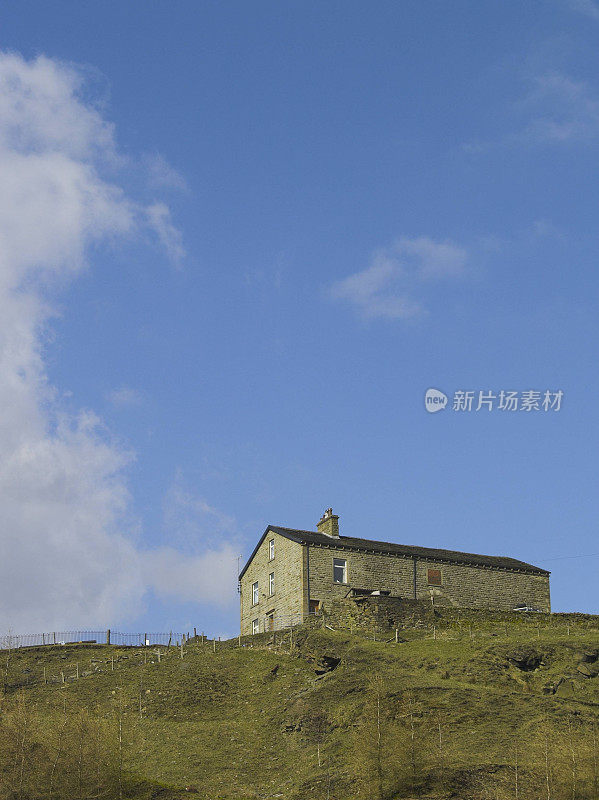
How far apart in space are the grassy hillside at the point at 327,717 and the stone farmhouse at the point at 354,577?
552 cm

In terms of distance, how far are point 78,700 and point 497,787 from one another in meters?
26.4

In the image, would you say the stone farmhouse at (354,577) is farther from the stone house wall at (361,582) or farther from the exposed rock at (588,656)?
the exposed rock at (588,656)

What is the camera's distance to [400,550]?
70250 millimetres

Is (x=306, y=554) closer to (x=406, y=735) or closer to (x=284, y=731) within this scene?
(x=284, y=731)

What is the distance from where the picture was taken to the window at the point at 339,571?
2630 inches

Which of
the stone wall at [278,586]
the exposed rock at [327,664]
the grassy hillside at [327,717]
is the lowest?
the grassy hillside at [327,717]

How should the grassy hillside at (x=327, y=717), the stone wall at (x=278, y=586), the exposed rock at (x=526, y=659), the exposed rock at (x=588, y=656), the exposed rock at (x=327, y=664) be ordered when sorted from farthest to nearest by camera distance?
the stone wall at (x=278, y=586) → the exposed rock at (x=327, y=664) → the exposed rock at (x=588, y=656) → the exposed rock at (x=526, y=659) → the grassy hillside at (x=327, y=717)

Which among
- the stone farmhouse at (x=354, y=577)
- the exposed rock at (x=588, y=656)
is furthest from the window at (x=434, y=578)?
the exposed rock at (x=588, y=656)

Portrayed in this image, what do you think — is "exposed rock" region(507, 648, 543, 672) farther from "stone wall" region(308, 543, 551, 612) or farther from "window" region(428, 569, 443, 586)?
"window" region(428, 569, 443, 586)

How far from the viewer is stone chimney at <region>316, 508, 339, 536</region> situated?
7031 cm

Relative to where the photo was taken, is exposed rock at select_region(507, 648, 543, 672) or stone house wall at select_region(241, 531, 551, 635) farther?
stone house wall at select_region(241, 531, 551, 635)

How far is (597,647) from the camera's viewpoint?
50594 mm

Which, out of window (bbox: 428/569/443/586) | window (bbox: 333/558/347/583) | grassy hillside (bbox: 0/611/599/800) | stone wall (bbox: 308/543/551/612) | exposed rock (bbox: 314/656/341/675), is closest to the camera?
grassy hillside (bbox: 0/611/599/800)

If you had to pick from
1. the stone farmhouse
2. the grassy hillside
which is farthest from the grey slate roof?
the grassy hillside
